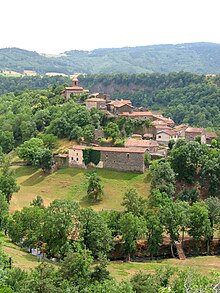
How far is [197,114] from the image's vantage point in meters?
124

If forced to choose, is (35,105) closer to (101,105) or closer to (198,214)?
(101,105)

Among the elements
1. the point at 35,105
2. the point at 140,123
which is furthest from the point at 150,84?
the point at 140,123

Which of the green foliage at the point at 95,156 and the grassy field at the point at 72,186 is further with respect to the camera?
the green foliage at the point at 95,156

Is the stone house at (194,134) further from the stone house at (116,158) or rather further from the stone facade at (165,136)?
the stone house at (116,158)

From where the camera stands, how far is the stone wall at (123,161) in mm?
67625

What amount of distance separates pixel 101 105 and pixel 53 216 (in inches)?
1855

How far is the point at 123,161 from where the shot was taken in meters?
68.7

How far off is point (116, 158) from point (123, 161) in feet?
4.03

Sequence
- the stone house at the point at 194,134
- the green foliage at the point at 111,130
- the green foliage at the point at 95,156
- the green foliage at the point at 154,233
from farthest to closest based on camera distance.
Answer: the stone house at the point at 194,134 → the green foliage at the point at 111,130 → the green foliage at the point at 95,156 → the green foliage at the point at 154,233

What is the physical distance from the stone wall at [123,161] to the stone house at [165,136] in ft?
32.4

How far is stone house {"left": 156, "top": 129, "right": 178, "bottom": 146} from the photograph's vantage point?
75.6 metres

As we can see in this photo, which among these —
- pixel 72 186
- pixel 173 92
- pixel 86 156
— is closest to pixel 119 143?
pixel 86 156

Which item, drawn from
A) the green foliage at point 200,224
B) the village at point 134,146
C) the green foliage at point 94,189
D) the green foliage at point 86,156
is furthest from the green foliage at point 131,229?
the green foliage at point 86,156

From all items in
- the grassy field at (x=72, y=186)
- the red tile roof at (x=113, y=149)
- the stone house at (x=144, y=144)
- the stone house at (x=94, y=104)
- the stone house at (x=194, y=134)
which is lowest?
the grassy field at (x=72, y=186)
